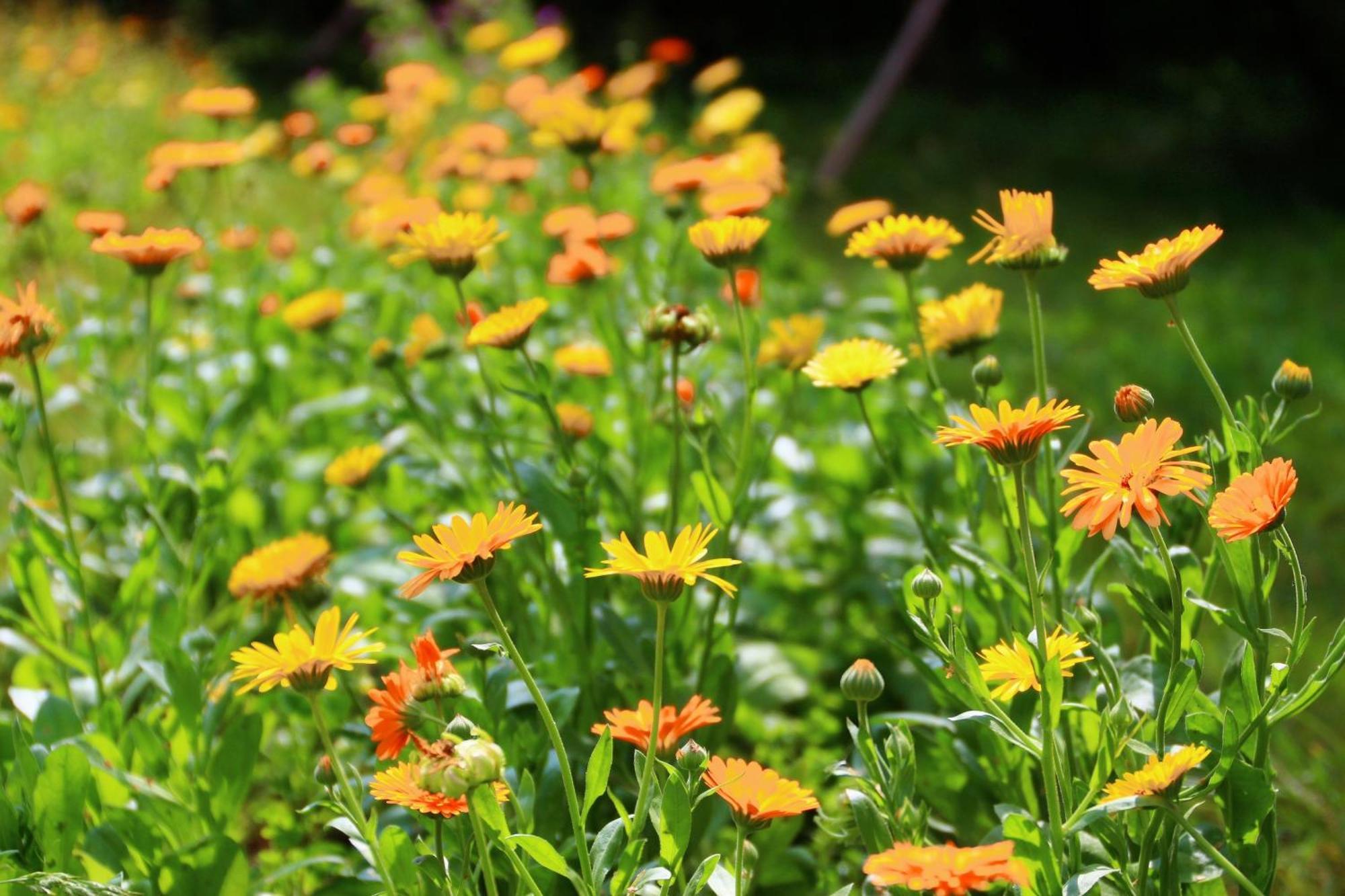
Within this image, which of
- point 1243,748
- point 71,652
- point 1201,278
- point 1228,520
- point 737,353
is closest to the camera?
point 1228,520

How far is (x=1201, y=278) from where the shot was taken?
439 centimetres

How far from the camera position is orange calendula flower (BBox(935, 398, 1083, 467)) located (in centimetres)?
101

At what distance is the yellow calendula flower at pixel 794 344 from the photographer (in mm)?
1961

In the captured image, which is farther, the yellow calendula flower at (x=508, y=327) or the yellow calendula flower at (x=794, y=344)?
the yellow calendula flower at (x=794, y=344)

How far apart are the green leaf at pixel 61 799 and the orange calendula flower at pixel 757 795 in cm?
71

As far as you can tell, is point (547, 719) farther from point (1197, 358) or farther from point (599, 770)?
point (1197, 358)

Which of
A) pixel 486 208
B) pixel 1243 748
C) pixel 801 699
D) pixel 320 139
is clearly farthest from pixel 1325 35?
pixel 1243 748

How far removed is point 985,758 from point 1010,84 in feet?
23.4

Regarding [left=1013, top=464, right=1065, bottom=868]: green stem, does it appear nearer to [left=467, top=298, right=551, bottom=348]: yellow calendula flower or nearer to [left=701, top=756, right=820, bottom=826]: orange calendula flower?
[left=701, top=756, right=820, bottom=826]: orange calendula flower

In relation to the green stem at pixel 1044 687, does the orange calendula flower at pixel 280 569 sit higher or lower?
lower

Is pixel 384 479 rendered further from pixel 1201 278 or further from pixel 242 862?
pixel 1201 278

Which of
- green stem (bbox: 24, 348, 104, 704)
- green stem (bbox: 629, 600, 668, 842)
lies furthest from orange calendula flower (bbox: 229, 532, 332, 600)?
green stem (bbox: 629, 600, 668, 842)

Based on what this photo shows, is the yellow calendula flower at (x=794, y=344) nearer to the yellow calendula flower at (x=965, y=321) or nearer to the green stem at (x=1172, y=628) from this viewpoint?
the yellow calendula flower at (x=965, y=321)

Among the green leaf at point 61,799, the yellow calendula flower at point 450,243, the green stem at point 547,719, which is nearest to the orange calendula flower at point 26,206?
the yellow calendula flower at point 450,243
